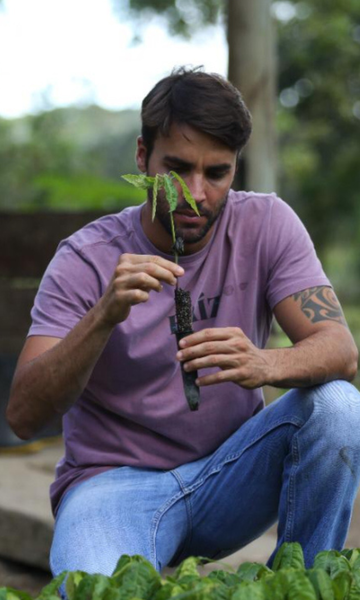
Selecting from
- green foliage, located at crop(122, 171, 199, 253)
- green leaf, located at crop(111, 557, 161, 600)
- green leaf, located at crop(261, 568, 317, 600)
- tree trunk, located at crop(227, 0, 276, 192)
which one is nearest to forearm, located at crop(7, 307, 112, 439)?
green foliage, located at crop(122, 171, 199, 253)

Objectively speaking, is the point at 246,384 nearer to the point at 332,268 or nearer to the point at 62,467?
the point at 62,467

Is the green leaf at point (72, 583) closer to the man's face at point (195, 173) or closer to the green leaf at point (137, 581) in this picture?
the green leaf at point (137, 581)

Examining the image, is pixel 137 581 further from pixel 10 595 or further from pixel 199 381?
pixel 199 381

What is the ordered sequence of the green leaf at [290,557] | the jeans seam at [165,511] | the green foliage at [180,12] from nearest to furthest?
the green leaf at [290,557], the jeans seam at [165,511], the green foliage at [180,12]

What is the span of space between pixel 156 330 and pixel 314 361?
50 cm

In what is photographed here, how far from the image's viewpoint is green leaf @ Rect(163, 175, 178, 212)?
269 centimetres

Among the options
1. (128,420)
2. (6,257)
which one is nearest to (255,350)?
(128,420)

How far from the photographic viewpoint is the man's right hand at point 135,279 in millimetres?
2436

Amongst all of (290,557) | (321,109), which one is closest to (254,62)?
(290,557)

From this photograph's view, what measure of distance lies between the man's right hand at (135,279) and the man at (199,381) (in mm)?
74

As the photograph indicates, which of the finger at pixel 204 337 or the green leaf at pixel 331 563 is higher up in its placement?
the finger at pixel 204 337

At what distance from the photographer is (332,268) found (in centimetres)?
3186

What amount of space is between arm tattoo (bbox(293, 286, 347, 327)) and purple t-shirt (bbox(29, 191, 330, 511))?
3 centimetres

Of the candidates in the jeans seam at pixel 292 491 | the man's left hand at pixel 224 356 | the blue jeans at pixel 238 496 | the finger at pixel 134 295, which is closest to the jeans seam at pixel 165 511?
the blue jeans at pixel 238 496
